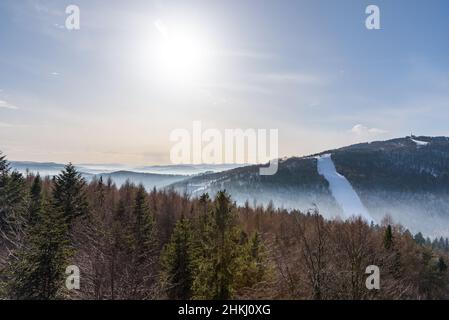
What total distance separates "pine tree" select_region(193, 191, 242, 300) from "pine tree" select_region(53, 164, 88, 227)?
14453mm

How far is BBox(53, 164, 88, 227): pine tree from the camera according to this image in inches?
1083

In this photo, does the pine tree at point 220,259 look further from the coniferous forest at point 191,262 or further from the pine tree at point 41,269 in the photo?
the pine tree at point 41,269

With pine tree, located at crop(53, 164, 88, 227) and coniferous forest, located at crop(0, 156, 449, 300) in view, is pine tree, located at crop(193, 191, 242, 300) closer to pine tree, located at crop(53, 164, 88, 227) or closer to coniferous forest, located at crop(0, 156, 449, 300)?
coniferous forest, located at crop(0, 156, 449, 300)

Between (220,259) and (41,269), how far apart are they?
797 cm

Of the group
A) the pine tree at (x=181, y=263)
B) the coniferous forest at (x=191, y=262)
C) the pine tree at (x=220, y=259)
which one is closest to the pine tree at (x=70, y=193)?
the coniferous forest at (x=191, y=262)

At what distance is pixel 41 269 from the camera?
13977mm

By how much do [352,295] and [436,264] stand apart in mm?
42693

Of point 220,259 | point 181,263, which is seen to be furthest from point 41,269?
point 181,263

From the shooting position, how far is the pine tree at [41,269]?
45.8 ft

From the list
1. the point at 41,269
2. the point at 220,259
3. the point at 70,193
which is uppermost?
the point at 70,193

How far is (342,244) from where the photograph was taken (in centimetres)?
1358

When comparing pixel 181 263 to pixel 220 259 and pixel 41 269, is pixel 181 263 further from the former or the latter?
pixel 41 269
